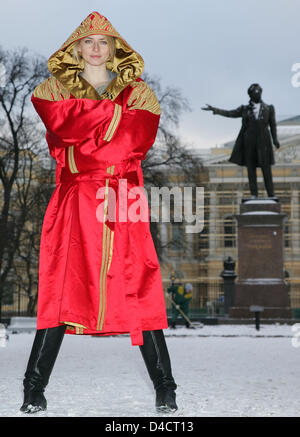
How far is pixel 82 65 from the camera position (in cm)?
470

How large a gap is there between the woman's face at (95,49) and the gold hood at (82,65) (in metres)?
0.07

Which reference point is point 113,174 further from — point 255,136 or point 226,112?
point 255,136

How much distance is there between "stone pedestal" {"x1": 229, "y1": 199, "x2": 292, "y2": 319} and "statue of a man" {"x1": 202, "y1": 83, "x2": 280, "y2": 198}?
1.11 meters

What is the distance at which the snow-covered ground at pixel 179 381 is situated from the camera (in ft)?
15.4

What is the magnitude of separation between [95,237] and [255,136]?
15442 mm

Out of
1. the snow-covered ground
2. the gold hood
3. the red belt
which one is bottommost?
the snow-covered ground

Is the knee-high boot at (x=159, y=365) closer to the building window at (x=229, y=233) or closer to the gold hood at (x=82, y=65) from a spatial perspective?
the gold hood at (x=82, y=65)

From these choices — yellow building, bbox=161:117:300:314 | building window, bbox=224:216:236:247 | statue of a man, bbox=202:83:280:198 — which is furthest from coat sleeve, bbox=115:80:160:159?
building window, bbox=224:216:236:247

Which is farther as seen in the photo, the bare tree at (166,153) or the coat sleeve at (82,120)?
the bare tree at (166,153)

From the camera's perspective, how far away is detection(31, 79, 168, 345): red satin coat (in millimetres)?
4258

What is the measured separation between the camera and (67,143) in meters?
4.39

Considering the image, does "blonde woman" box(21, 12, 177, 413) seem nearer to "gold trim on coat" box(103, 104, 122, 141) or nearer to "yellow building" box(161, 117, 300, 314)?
"gold trim on coat" box(103, 104, 122, 141)

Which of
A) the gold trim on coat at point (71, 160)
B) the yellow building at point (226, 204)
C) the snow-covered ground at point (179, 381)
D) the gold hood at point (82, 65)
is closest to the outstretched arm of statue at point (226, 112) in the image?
the snow-covered ground at point (179, 381)
